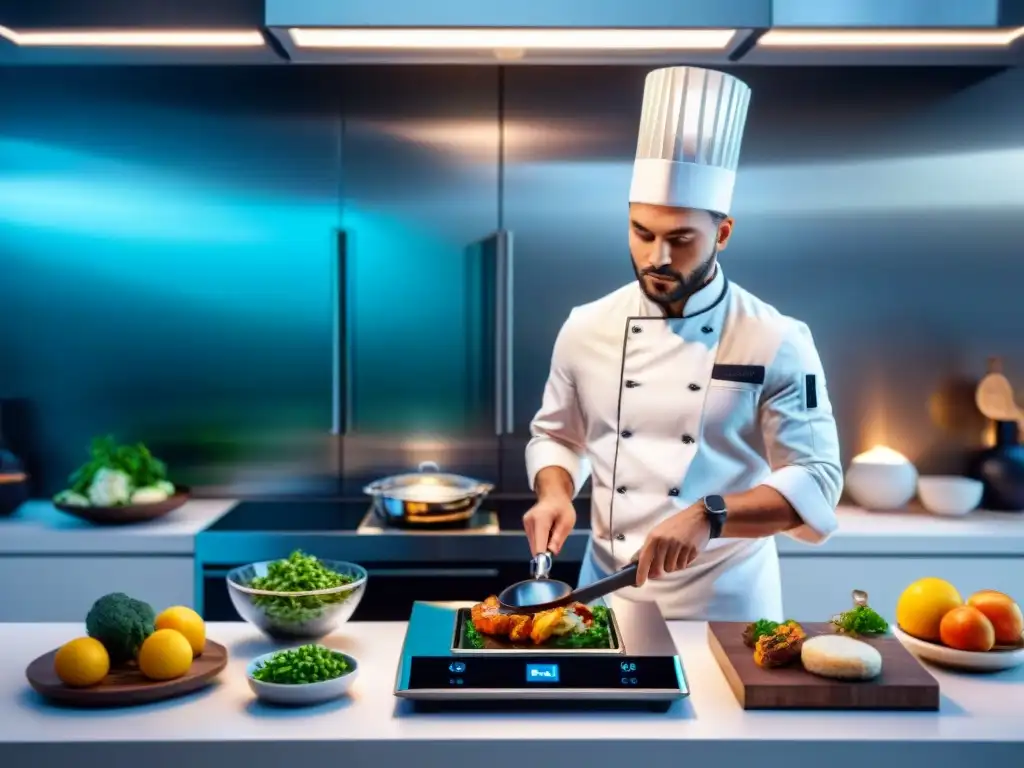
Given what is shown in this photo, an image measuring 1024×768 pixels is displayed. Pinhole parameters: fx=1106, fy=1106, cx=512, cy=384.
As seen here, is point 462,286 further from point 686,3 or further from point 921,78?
point 921,78

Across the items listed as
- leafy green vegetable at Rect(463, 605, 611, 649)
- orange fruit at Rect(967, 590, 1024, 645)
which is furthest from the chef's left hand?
orange fruit at Rect(967, 590, 1024, 645)

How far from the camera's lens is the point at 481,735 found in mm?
1547

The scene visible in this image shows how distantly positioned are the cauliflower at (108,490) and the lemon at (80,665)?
61.3 inches

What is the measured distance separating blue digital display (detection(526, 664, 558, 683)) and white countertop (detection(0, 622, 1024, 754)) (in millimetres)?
52

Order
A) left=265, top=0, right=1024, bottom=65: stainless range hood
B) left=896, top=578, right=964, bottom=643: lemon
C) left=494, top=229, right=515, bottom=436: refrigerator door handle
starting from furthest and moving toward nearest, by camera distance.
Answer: left=494, top=229, right=515, bottom=436: refrigerator door handle
left=265, top=0, right=1024, bottom=65: stainless range hood
left=896, top=578, right=964, bottom=643: lemon

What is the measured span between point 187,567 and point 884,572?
1.96 meters

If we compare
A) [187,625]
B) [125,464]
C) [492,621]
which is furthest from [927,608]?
[125,464]

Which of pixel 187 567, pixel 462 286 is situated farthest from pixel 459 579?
pixel 462 286

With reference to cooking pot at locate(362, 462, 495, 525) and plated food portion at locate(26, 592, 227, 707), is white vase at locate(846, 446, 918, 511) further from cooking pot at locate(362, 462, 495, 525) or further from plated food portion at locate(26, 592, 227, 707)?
plated food portion at locate(26, 592, 227, 707)

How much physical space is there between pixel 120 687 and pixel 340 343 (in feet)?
6.31

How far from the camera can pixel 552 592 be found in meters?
1.84

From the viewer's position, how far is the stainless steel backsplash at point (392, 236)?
3.62m

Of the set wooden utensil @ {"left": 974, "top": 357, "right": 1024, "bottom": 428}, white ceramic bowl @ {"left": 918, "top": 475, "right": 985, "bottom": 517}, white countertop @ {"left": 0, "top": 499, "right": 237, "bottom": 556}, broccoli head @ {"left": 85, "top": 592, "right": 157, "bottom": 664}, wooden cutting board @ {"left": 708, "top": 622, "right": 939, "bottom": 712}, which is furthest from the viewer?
wooden utensil @ {"left": 974, "top": 357, "right": 1024, "bottom": 428}

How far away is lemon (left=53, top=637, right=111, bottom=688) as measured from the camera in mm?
1636
